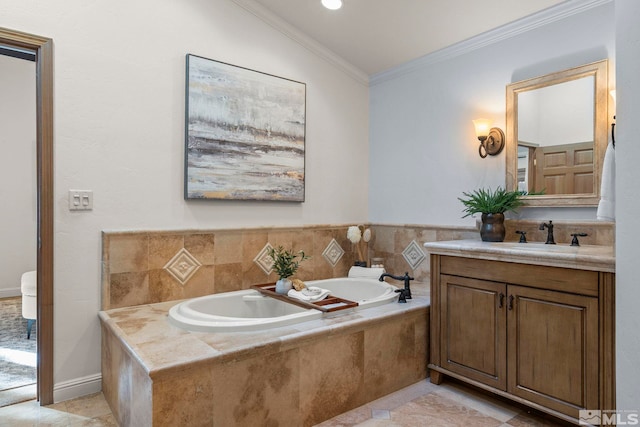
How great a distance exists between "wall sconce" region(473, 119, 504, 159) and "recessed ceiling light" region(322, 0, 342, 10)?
131 cm

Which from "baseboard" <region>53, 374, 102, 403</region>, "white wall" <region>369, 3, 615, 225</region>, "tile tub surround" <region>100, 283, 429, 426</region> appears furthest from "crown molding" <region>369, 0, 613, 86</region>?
"baseboard" <region>53, 374, 102, 403</region>

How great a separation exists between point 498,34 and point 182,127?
2346 mm

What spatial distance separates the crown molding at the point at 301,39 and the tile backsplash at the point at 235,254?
1.46 meters

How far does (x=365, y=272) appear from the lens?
333 cm

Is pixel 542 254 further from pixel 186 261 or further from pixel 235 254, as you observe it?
pixel 186 261

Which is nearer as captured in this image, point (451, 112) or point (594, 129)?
point (594, 129)

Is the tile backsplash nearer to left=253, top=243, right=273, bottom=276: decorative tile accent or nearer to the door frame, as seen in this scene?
left=253, top=243, right=273, bottom=276: decorative tile accent

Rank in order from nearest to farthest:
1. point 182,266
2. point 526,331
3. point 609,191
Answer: point 609,191 → point 526,331 → point 182,266

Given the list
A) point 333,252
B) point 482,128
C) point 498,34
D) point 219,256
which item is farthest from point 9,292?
point 498,34

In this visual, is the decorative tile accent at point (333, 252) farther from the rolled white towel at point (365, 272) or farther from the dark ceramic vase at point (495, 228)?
the dark ceramic vase at point (495, 228)

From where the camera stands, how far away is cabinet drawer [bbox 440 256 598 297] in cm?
185

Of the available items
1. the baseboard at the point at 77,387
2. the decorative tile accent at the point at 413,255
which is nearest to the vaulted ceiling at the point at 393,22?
the decorative tile accent at the point at 413,255

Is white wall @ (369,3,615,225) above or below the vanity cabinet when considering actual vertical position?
above

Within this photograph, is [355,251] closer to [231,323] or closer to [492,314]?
[492,314]
